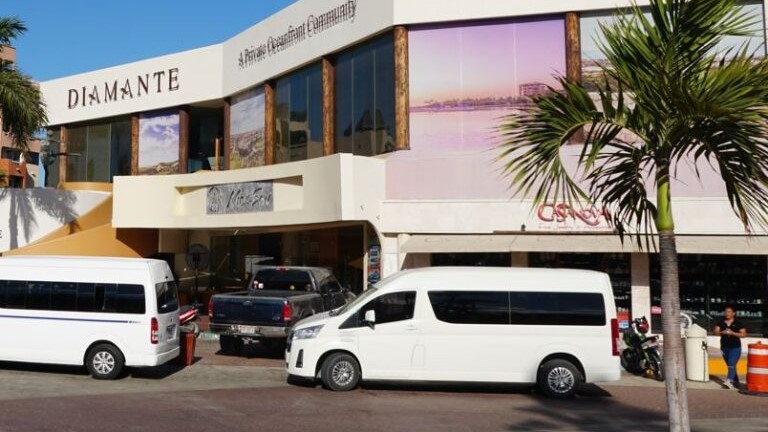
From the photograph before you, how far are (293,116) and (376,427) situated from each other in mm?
17170

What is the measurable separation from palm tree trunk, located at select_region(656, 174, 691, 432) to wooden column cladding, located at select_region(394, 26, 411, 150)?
14.9 meters

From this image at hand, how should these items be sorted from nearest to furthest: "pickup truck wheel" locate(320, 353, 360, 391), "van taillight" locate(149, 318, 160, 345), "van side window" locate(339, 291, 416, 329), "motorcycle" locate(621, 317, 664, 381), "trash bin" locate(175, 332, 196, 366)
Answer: "pickup truck wheel" locate(320, 353, 360, 391)
"van side window" locate(339, 291, 416, 329)
"van taillight" locate(149, 318, 160, 345)
"motorcycle" locate(621, 317, 664, 381)
"trash bin" locate(175, 332, 196, 366)

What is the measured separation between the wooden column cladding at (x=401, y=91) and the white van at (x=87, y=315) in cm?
932

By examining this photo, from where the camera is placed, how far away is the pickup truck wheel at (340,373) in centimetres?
1195

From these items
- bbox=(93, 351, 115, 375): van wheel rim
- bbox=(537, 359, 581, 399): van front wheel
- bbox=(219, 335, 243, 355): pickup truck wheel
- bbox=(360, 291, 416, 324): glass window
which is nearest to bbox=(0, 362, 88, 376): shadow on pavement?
bbox=(93, 351, 115, 375): van wheel rim

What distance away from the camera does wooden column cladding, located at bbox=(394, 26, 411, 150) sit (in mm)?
20375

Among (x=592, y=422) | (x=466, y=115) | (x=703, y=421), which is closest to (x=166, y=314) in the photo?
(x=592, y=422)

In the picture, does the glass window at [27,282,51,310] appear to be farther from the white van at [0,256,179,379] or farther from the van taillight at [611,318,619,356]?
the van taillight at [611,318,619,356]

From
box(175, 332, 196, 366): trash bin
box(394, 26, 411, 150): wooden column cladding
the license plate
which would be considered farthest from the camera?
box(394, 26, 411, 150): wooden column cladding

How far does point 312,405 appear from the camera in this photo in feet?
35.2

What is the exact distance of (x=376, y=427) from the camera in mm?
9266

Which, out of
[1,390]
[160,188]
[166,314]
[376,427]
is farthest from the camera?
[160,188]

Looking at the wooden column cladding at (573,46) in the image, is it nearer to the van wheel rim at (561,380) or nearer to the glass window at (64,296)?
the van wheel rim at (561,380)

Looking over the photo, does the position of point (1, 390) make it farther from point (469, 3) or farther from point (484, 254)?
point (469, 3)
